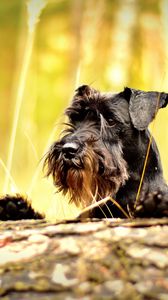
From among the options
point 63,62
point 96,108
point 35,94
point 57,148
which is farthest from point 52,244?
point 63,62

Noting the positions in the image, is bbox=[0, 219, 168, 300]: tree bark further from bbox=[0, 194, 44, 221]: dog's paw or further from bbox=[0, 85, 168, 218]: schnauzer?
bbox=[0, 85, 168, 218]: schnauzer

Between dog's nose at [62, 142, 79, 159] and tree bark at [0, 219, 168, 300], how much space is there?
1.59m

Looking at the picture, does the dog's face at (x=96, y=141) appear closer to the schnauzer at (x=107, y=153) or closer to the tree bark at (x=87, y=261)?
the schnauzer at (x=107, y=153)

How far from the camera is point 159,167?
375cm

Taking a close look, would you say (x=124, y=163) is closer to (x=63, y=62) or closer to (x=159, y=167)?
(x=159, y=167)

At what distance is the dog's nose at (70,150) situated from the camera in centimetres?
354

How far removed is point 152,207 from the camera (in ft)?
6.33

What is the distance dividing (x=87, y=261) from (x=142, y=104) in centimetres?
231

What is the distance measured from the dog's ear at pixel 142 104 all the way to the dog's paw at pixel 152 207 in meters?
1.87

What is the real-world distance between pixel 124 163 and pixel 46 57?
4.18 ft

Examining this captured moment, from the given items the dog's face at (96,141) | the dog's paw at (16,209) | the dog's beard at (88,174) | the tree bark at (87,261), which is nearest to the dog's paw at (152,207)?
the tree bark at (87,261)

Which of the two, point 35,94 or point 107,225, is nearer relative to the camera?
point 107,225

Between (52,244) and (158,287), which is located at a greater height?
(52,244)

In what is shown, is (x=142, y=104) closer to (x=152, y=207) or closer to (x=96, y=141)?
(x=96, y=141)
